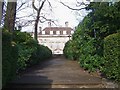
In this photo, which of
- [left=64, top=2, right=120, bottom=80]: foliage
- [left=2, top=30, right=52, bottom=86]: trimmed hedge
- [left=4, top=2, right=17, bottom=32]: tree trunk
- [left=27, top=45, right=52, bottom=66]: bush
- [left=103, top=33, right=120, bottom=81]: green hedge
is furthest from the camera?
[left=27, top=45, right=52, bottom=66]: bush

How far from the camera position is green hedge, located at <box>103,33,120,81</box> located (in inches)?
274

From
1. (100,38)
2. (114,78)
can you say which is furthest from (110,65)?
(100,38)

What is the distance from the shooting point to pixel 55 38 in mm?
55250

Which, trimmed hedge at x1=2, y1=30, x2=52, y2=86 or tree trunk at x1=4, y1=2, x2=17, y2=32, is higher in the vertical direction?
tree trunk at x1=4, y1=2, x2=17, y2=32

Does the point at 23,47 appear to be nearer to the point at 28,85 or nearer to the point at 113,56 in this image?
the point at 28,85

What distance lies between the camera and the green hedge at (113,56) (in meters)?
6.97

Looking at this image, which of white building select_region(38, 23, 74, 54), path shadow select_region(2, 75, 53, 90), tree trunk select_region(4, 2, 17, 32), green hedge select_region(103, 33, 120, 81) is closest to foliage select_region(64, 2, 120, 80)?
green hedge select_region(103, 33, 120, 81)

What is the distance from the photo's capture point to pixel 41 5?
25.6 m

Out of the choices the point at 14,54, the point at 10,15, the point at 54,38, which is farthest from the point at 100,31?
the point at 54,38

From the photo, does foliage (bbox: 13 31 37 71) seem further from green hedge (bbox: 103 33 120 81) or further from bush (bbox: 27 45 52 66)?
green hedge (bbox: 103 33 120 81)

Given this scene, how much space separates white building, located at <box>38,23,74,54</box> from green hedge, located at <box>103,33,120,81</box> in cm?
4034

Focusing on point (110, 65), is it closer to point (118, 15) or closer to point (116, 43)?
point (116, 43)

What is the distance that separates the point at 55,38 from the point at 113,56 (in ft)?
158

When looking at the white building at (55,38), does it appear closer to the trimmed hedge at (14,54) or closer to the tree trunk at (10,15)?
the trimmed hedge at (14,54)
